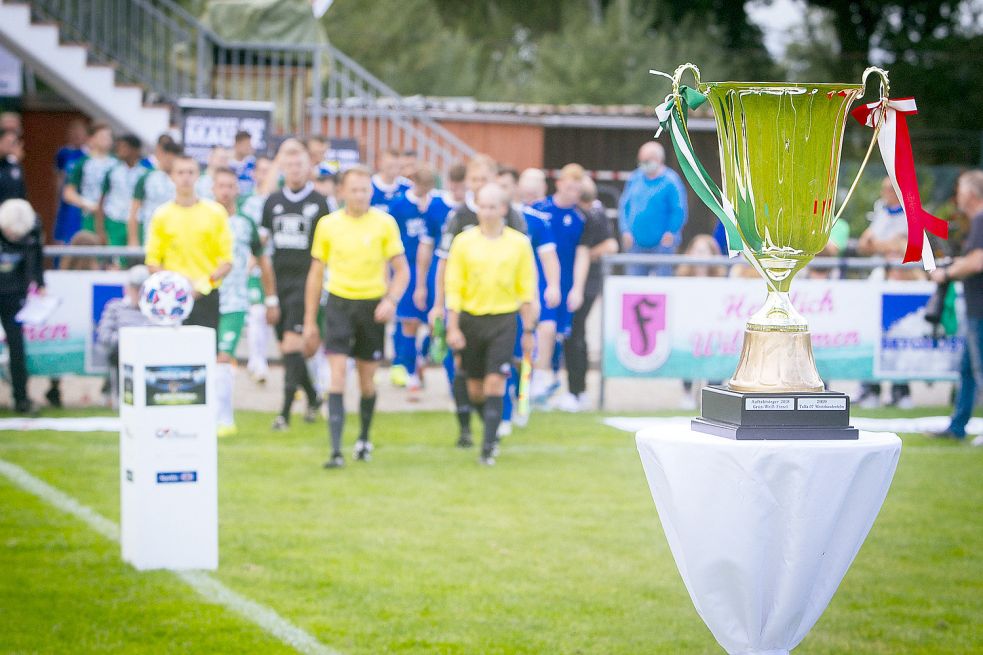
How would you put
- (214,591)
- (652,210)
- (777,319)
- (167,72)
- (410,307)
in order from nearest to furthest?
1. (777,319)
2. (214,591)
3. (410,307)
4. (652,210)
5. (167,72)

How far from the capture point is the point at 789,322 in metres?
4.13

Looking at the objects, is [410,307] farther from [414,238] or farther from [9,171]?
[9,171]

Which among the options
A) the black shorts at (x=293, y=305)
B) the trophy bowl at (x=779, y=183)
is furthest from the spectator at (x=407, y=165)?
the trophy bowl at (x=779, y=183)

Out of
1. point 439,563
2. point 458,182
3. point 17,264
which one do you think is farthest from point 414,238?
point 439,563

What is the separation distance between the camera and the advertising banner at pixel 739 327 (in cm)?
1275

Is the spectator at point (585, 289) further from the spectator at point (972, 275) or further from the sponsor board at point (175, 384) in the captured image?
the sponsor board at point (175, 384)

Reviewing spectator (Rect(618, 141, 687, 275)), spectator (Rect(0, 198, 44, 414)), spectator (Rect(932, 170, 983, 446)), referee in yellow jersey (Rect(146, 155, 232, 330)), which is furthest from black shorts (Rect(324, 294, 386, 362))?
spectator (Rect(618, 141, 687, 275))

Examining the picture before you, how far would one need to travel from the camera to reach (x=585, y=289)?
43.0ft

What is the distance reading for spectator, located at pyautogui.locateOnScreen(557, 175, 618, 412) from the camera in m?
12.8

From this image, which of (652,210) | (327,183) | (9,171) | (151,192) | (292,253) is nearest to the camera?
(292,253)

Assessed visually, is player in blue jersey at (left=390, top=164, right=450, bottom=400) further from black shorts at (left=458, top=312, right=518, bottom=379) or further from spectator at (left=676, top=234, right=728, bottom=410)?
spectator at (left=676, top=234, right=728, bottom=410)

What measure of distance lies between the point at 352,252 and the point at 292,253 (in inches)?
71.7

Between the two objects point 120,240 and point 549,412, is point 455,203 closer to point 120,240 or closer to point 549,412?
point 549,412

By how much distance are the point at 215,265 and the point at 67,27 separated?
12.8 metres
